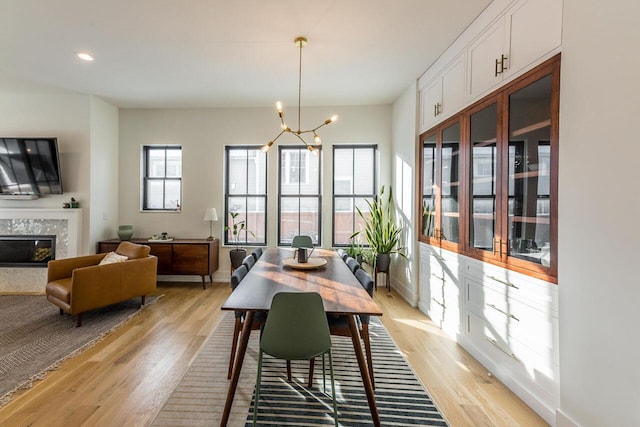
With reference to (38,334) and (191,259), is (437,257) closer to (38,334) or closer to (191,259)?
(191,259)

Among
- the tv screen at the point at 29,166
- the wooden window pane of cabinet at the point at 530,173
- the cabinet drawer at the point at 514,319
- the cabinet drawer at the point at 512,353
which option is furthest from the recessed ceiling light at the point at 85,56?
the cabinet drawer at the point at 512,353

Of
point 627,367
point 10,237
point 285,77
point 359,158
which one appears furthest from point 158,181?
point 627,367

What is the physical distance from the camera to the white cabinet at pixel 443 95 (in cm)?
Answer: 288

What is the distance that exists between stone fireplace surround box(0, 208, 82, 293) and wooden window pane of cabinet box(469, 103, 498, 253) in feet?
17.8

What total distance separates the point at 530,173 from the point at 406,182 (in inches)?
85.6

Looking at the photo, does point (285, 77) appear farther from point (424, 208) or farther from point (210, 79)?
point (424, 208)

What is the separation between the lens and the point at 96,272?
128 inches

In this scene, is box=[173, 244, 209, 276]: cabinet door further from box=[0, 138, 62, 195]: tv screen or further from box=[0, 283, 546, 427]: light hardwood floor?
box=[0, 138, 62, 195]: tv screen

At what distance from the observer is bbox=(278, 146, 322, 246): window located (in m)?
5.08

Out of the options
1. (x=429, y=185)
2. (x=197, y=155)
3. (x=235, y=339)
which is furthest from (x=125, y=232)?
(x=429, y=185)

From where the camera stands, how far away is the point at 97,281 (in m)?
3.24

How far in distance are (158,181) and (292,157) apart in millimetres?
2474

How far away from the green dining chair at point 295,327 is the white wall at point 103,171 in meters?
4.35

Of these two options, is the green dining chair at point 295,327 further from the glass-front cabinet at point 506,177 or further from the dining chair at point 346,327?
the glass-front cabinet at point 506,177
